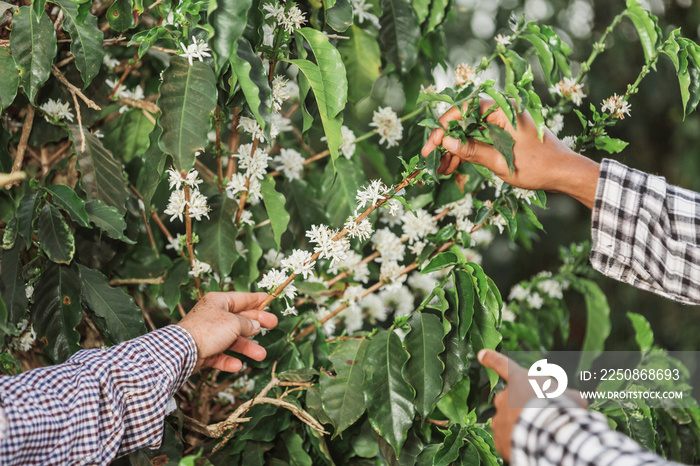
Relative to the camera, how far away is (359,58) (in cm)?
84

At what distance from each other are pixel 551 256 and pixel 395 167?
1.97 meters

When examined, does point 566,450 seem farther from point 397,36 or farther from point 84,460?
point 397,36

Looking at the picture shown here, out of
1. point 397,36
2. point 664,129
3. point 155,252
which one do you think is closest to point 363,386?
point 155,252

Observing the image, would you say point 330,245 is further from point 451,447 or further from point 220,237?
point 451,447

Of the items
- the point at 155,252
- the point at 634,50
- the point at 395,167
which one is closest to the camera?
the point at 155,252

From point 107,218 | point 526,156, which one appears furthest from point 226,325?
point 526,156

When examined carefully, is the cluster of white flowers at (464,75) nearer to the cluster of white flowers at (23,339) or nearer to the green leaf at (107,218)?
the green leaf at (107,218)

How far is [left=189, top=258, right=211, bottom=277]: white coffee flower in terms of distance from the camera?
715mm

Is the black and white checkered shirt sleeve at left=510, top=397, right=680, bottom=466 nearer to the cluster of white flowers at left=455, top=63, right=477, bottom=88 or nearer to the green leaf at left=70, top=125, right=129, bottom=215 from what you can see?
the cluster of white flowers at left=455, top=63, right=477, bottom=88

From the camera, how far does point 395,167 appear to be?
92 centimetres

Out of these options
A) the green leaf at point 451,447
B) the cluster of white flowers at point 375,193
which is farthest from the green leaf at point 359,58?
the green leaf at point 451,447

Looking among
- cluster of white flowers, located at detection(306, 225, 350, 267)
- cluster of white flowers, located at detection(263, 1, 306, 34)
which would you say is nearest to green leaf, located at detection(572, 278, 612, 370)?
cluster of white flowers, located at detection(306, 225, 350, 267)

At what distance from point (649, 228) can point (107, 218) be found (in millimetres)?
610

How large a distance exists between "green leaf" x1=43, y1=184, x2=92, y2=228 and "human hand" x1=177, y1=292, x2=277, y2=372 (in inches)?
5.9
